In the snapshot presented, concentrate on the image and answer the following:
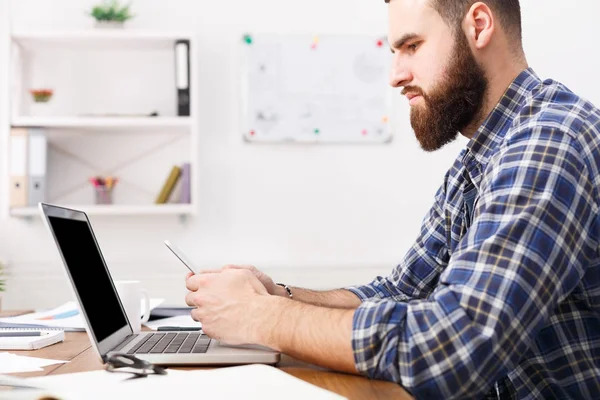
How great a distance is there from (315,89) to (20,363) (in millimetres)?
2262

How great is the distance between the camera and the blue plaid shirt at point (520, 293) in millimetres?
831

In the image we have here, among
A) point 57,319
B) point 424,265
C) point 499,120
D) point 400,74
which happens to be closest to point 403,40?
point 400,74

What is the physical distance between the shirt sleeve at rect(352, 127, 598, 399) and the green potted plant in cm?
232

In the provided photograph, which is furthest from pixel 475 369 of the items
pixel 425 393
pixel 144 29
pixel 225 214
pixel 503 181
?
pixel 144 29

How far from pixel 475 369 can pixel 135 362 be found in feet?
1.36

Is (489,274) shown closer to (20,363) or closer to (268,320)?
(268,320)

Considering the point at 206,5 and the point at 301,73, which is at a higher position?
the point at 206,5

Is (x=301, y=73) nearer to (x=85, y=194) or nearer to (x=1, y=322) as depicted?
(x=85, y=194)

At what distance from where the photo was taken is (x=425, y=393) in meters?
0.84

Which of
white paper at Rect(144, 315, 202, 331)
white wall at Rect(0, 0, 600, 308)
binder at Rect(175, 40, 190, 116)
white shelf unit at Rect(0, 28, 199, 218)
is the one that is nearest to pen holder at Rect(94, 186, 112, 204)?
white shelf unit at Rect(0, 28, 199, 218)

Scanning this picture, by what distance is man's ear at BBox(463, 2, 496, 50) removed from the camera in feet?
4.06

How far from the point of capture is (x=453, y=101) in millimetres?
1276

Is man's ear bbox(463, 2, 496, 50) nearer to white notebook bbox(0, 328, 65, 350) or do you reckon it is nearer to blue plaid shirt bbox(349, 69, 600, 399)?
blue plaid shirt bbox(349, 69, 600, 399)

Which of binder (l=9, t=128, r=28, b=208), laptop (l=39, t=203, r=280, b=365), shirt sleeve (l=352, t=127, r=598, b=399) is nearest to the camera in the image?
shirt sleeve (l=352, t=127, r=598, b=399)
